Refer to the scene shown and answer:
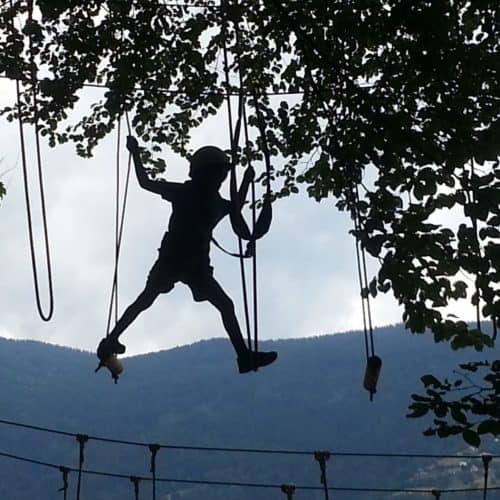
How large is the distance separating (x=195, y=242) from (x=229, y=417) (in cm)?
11018

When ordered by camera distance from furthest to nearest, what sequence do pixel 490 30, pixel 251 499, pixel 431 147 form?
1. pixel 251 499
2. pixel 490 30
3. pixel 431 147

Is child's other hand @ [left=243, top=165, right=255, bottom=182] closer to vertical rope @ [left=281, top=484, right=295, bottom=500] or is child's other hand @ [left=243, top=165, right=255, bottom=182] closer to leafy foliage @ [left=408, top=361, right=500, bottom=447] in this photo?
leafy foliage @ [left=408, top=361, right=500, bottom=447]

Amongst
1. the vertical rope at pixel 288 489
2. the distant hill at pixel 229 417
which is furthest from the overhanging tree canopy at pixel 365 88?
the distant hill at pixel 229 417

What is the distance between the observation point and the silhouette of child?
4.84 metres

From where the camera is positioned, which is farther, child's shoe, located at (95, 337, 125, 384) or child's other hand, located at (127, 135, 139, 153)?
child's other hand, located at (127, 135, 139, 153)

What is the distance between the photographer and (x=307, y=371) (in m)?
120

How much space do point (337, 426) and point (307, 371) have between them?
39.7ft

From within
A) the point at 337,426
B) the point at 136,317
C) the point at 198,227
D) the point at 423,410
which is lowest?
the point at 423,410

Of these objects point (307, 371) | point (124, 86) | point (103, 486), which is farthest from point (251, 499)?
point (124, 86)

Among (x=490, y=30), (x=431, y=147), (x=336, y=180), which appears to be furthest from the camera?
(x=336, y=180)

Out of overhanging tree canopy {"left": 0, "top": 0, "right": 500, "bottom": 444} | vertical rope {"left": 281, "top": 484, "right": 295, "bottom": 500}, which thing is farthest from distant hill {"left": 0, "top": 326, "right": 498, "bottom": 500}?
overhanging tree canopy {"left": 0, "top": 0, "right": 500, "bottom": 444}

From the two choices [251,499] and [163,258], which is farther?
[251,499]

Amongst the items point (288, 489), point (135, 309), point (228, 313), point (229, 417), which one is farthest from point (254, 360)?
point (229, 417)

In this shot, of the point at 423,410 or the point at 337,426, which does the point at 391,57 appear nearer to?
the point at 423,410
